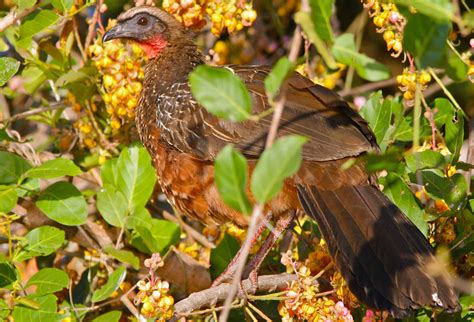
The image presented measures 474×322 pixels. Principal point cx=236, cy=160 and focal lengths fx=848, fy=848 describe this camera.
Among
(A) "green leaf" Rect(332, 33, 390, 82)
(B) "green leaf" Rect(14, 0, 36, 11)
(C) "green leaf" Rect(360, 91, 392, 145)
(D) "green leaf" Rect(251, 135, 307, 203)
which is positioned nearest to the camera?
(D) "green leaf" Rect(251, 135, 307, 203)

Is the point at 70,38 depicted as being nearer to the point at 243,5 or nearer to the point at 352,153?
the point at 243,5

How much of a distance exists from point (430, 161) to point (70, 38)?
6.51ft

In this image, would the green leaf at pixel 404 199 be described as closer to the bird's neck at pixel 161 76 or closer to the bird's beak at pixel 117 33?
the bird's neck at pixel 161 76

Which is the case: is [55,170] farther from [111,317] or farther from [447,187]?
[447,187]

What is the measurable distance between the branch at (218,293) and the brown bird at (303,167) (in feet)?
0.82

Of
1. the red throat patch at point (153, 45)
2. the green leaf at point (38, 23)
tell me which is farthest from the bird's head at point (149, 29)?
the green leaf at point (38, 23)

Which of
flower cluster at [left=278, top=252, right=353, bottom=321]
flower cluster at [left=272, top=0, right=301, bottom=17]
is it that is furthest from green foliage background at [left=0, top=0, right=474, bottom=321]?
flower cluster at [left=272, top=0, right=301, bottom=17]

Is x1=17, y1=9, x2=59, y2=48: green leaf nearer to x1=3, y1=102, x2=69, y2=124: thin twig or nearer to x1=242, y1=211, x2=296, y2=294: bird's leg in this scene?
x1=3, y1=102, x2=69, y2=124: thin twig

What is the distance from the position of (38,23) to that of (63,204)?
2.65 ft

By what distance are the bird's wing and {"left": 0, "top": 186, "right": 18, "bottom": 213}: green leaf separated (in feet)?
A: 2.87

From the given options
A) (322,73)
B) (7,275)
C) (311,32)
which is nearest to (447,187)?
(311,32)

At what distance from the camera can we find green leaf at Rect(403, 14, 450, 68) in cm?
211

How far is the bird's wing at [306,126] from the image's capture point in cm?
354

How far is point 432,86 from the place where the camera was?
5016 mm
